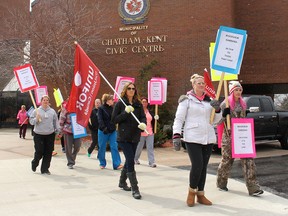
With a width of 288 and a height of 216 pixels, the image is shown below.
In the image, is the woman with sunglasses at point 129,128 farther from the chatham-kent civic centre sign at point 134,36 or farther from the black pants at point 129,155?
the chatham-kent civic centre sign at point 134,36

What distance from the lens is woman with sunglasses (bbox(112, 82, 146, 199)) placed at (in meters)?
5.93

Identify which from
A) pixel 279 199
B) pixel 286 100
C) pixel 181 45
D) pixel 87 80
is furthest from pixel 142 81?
pixel 286 100

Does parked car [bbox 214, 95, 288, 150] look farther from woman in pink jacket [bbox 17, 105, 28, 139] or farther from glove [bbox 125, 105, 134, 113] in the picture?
woman in pink jacket [bbox 17, 105, 28, 139]

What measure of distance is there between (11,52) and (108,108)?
11736 millimetres

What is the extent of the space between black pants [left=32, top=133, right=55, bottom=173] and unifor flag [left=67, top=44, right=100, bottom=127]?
Answer: 1568 mm

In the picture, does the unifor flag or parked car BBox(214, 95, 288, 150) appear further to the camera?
parked car BBox(214, 95, 288, 150)

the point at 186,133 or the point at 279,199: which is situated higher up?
the point at 186,133

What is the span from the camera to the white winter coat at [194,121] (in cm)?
532

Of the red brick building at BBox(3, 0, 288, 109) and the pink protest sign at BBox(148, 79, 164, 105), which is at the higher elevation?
the red brick building at BBox(3, 0, 288, 109)

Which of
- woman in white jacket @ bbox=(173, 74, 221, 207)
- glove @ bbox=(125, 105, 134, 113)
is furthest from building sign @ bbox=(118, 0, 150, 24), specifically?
woman in white jacket @ bbox=(173, 74, 221, 207)

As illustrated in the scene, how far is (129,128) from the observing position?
6074mm

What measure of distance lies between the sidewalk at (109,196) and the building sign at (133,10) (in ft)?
40.6

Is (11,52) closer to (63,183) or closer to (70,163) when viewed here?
(70,163)

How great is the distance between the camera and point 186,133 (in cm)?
538
